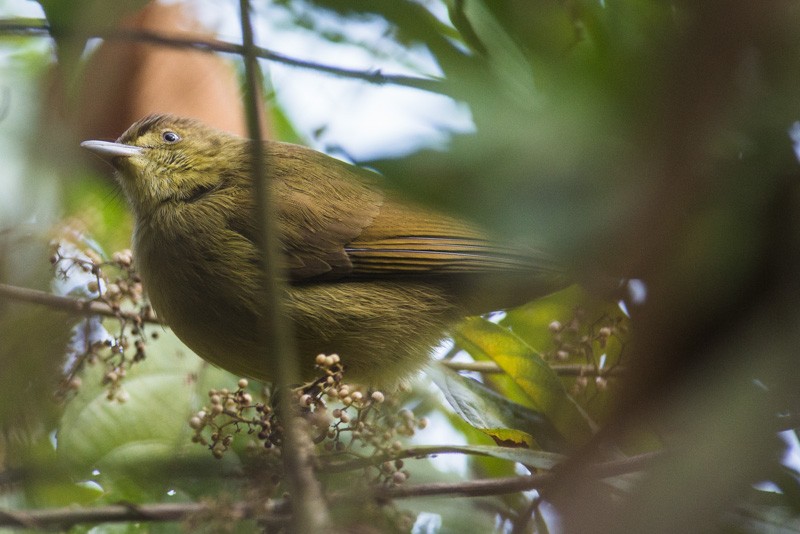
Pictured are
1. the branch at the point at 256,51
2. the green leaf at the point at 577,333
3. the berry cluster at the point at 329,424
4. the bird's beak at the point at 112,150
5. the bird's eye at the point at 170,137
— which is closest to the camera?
the branch at the point at 256,51

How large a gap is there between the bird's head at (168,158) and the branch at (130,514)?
210 cm

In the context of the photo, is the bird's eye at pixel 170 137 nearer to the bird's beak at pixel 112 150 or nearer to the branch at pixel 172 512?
the bird's beak at pixel 112 150

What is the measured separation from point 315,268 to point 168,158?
100 centimetres

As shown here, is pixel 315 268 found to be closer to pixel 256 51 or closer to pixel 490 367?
pixel 490 367

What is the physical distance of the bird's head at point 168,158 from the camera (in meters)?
3.71

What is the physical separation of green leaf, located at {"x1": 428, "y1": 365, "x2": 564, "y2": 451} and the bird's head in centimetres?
139

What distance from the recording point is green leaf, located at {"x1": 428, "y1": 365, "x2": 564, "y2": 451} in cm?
254

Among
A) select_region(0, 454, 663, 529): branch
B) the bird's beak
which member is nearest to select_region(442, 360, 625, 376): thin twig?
select_region(0, 454, 663, 529): branch

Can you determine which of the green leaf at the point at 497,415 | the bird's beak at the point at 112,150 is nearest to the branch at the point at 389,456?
the green leaf at the point at 497,415

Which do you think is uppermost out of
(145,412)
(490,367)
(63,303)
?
(490,367)

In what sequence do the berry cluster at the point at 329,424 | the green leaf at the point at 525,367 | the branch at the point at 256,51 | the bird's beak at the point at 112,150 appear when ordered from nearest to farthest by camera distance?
the branch at the point at 256,51 → the berry cluster at the point at 329,424 → the green leaf at the point at 525,367 → the bird's beak at the point at 112,150

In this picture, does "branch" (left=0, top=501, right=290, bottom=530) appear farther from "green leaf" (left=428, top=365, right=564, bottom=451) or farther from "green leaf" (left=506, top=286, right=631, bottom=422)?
"green leaf" (left=428, top=365, right=564, bottom=451)

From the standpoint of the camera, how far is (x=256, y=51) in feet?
4.20

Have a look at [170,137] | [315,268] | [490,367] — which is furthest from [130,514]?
[170,137]
